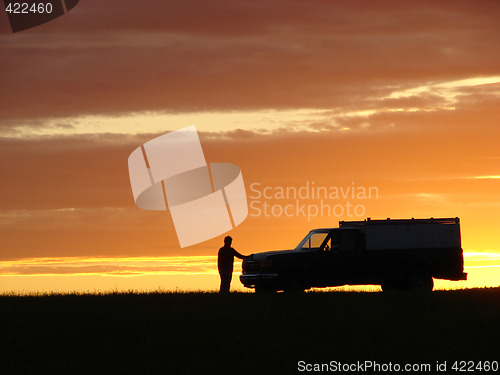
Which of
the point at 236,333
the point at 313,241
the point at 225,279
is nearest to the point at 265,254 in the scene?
the point at 225,279

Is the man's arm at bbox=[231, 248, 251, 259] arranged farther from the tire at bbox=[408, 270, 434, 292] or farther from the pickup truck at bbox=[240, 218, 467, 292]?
the tire at bbox=[408, 270, 434, 292]

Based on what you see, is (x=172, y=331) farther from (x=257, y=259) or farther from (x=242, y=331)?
(x=257, y=259)

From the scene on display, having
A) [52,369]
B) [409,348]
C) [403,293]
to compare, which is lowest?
[403,293]

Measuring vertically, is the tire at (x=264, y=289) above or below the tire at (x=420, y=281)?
above

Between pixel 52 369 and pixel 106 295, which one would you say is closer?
pixel 52 369

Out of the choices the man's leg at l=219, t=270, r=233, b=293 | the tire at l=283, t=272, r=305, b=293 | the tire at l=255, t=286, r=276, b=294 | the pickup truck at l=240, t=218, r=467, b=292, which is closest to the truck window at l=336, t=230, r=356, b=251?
the pickup truck at l=240, t=218, r=467, b=292

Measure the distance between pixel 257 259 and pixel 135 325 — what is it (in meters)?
8.56

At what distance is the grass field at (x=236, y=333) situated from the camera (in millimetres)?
19375

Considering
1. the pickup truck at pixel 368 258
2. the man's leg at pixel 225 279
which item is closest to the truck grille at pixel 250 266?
the pickup truck at pixel 368 258

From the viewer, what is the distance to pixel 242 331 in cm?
2177

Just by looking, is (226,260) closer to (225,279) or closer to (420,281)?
(225,279)

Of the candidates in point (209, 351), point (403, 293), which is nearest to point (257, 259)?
point (403, 293)

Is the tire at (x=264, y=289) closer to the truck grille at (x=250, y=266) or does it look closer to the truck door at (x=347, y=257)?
the truck grille at (x=250, y=266)

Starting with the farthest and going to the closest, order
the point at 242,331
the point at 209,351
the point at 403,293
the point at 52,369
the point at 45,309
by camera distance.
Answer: the point at 403,293 → the point at 45,309 → the point at 242,331 → the point at 209,351 → the point at 52,369
